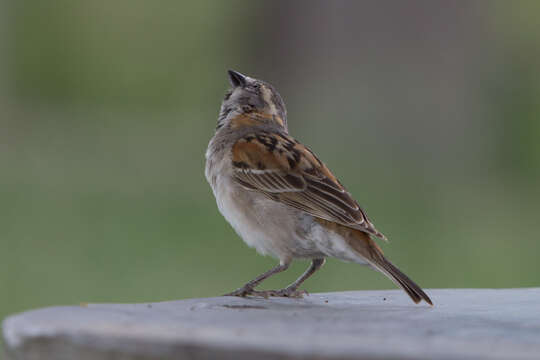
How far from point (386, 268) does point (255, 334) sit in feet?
5.93

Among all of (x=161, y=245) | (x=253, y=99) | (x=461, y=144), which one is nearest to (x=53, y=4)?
(x=461, y=144)

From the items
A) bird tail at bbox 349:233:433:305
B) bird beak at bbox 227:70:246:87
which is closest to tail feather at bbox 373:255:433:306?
bird tail at bbox 349:233:433:305

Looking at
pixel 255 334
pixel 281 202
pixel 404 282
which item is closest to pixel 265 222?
pixel 281 202

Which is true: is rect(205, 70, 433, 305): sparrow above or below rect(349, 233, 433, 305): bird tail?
above

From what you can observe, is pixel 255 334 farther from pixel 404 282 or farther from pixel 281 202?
pixel 281 202

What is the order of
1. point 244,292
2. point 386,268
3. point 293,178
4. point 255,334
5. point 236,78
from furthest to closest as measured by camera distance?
point 236,78, point 293,178, point 244,292, point 386,268, point 255,334

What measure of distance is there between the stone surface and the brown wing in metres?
1.16

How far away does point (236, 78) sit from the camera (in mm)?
5898

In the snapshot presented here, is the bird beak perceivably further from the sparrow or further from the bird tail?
the bird tail

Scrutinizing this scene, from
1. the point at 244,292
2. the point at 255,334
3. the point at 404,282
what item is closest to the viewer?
the point at 255,334

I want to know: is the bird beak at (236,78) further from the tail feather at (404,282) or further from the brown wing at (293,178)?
the tail feather at (404,282)

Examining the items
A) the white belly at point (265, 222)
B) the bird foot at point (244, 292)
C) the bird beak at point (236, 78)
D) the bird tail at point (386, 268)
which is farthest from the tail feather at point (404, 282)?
the bird beak at point (236, 78)

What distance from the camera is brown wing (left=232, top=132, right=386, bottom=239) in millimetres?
4871

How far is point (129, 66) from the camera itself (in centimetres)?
1914
